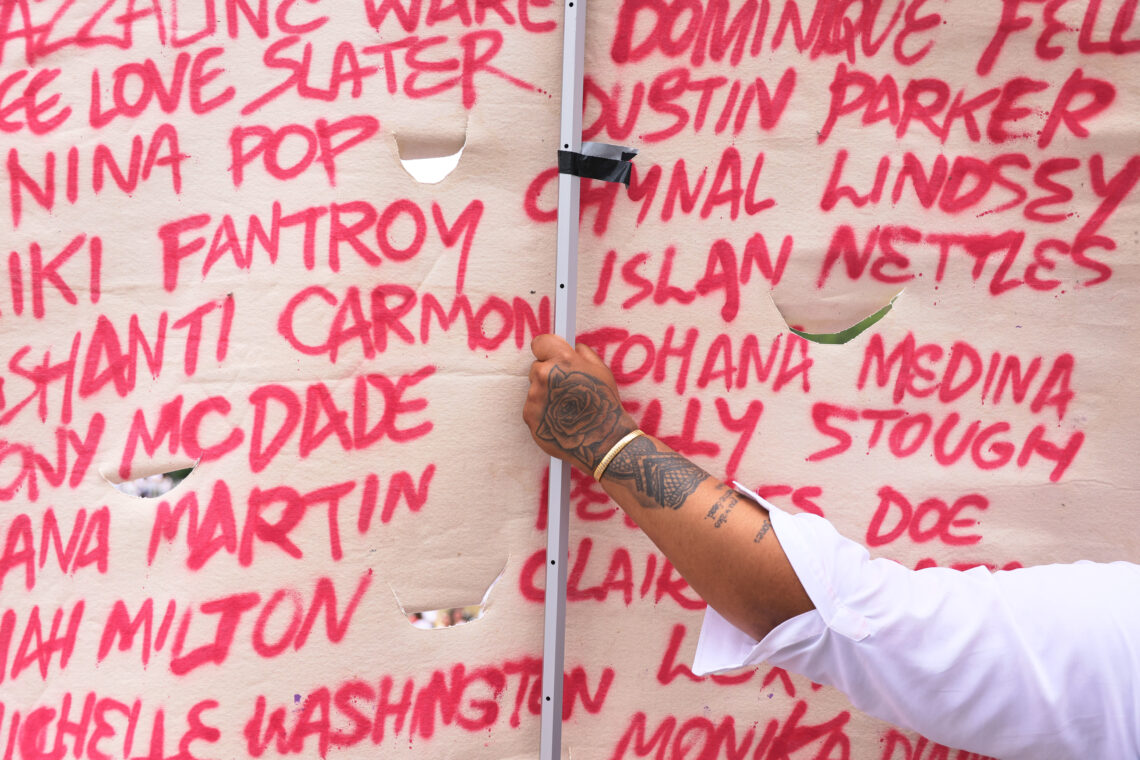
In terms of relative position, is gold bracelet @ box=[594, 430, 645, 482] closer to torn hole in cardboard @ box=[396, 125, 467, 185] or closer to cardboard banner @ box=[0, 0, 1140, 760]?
cardboard banner @ box=[0, 0, 1140, 760]

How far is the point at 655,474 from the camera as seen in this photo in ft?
3.04

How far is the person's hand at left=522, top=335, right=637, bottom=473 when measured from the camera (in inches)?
38.5

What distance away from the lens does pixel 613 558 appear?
112cm

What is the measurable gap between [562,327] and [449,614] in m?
0.46

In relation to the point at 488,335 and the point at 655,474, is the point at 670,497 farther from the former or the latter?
the point at 488,335

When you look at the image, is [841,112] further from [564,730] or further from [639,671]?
[564,730]

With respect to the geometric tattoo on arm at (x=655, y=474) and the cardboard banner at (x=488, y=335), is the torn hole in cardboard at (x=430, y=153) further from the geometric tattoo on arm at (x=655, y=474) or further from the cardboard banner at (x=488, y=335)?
the geometric tattoo on arm at (x=655, y=474)

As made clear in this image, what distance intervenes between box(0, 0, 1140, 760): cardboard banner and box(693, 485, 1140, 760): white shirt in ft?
1.14

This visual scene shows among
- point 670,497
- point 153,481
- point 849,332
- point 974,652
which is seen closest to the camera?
point 974,652

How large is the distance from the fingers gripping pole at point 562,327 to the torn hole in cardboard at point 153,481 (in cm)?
51

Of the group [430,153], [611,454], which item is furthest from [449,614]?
[430,153]

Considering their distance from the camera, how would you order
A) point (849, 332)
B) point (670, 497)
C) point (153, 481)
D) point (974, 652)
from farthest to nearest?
1. point (849, 332)
2. point (153, 481)
3. point (670, 497)
4. point (974, 652)

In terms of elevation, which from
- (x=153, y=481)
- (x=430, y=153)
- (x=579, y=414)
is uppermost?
(x=430, y=153)

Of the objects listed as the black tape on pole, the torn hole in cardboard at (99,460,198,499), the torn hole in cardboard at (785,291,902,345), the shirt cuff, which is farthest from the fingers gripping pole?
the torn hole in cardboard at (99,460,198,499)
